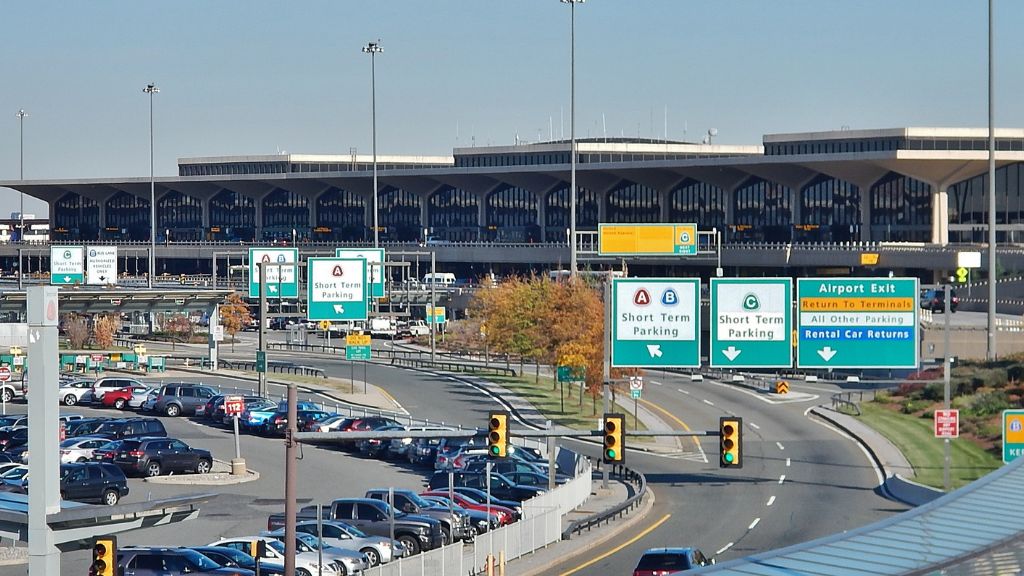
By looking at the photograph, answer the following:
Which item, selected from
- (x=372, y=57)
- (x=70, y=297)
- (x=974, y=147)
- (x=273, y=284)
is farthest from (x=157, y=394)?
(x=974, y=147)

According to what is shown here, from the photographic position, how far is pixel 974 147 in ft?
370

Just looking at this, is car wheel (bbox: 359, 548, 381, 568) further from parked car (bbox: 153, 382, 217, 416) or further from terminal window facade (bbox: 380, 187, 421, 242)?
terminal window facade (bbox: 380, 187, 421, 242)

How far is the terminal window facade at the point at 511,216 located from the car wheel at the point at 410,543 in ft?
369

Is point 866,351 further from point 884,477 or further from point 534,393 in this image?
point 534,393

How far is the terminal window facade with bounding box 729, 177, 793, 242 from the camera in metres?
129

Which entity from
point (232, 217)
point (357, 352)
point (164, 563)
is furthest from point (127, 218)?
point (164, 563)

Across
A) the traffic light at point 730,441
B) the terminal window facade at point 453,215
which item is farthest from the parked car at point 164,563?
the terminal window facade at point 453,215

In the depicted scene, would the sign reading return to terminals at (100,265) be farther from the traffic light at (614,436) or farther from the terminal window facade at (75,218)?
the terminal window facade at (75,218)

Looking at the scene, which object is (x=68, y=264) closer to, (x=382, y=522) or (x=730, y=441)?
(x=382, y=522)

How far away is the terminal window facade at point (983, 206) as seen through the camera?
117125mm

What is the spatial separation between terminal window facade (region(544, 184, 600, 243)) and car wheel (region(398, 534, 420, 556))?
11056 cm

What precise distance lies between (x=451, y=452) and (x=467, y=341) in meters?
45.5

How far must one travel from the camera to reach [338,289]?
62.7 metres

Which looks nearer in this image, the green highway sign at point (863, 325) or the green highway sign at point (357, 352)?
the green highway sign at point (863, 325)
